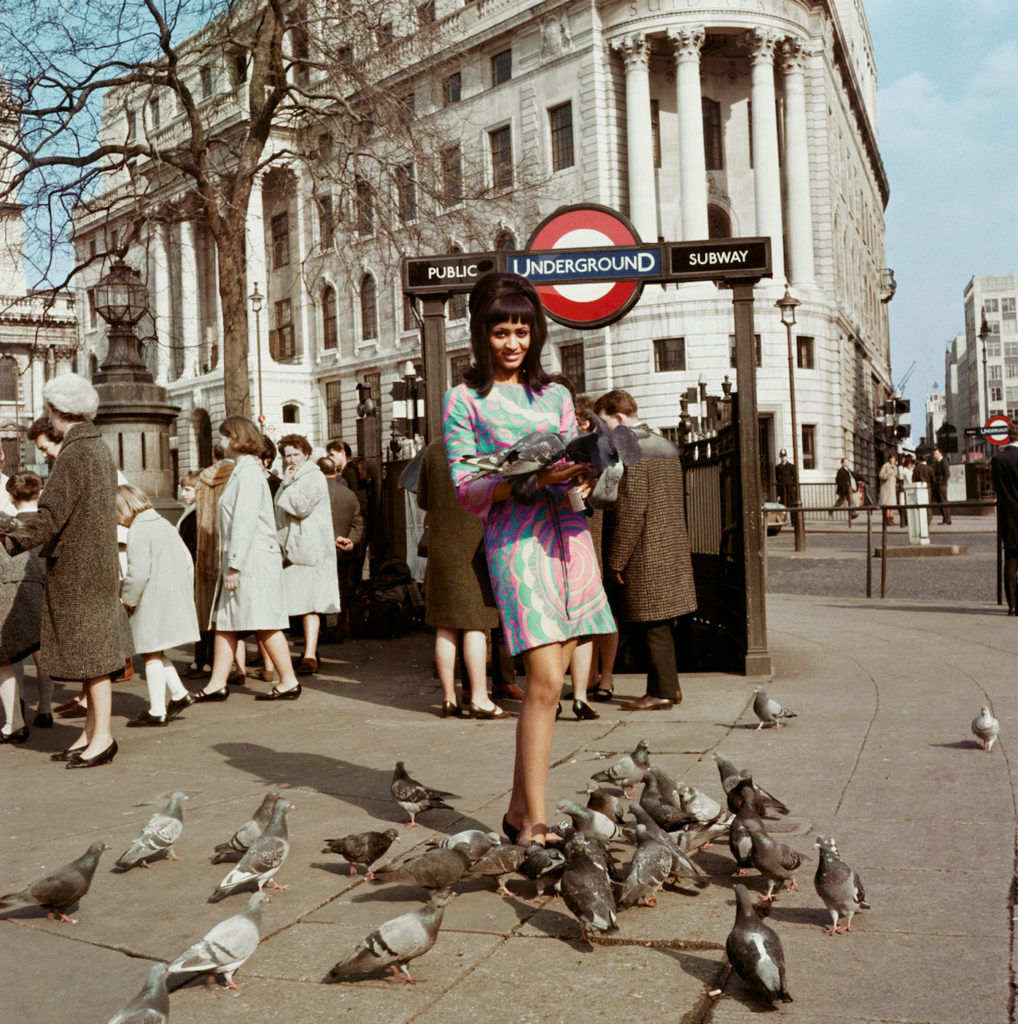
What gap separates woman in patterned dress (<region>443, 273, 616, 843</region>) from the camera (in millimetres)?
3885

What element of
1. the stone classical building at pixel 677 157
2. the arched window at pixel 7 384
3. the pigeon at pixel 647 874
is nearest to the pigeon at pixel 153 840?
the pigeon at pixel 647 874

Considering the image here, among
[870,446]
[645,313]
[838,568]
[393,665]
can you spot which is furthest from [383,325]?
[393,665]

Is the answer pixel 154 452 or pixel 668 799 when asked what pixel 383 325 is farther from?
pixel 668 799

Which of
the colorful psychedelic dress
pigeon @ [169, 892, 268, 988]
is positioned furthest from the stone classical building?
pigeon @ [169, 892, 268, 988]

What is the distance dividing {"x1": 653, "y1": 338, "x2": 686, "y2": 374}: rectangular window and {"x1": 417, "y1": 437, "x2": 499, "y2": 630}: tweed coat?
32309 millimetres

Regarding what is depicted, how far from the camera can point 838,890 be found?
10.7 feet

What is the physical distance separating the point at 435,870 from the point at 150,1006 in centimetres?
104

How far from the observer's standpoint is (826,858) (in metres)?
3.37

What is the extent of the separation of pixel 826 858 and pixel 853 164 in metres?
56.8

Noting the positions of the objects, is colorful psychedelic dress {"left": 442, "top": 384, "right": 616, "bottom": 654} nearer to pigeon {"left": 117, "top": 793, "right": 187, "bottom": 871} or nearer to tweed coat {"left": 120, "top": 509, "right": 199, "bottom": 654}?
pigeon {"left": 117, "top": 793, "right": 187, "bottom": 871}

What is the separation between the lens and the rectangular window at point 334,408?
52.6 meters

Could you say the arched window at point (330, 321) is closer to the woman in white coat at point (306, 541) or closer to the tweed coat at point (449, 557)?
the woman in white coat at point (306, 541)

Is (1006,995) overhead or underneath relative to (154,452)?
underneath

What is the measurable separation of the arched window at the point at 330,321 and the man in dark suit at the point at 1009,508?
42560mm
